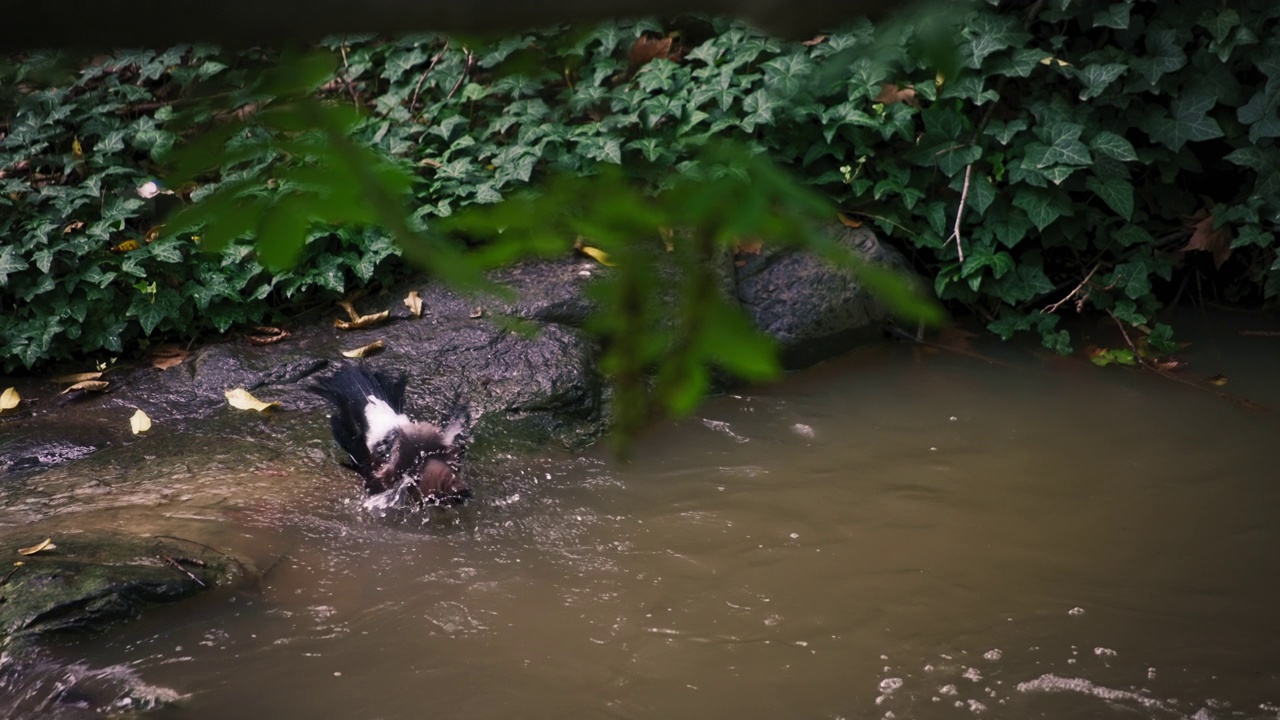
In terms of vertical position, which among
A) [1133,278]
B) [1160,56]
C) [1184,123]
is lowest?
[1133,278]

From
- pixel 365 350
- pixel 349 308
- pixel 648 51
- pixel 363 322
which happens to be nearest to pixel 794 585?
pixel 365 350

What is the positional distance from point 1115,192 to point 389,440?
4.02 meters

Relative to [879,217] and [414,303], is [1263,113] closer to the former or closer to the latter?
[879,217]

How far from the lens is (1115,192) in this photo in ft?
18.2

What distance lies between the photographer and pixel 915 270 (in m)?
6.14

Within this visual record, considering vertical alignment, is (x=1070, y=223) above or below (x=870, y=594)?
above

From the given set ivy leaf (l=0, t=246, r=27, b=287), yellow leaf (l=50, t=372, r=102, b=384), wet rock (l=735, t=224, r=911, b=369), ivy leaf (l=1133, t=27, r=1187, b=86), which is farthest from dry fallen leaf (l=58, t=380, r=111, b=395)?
ivy leaf (l=1133, t=27, r=1187, b=86)

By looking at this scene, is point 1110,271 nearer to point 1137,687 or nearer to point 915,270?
point 915,270

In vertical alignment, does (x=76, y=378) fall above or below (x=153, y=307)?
below

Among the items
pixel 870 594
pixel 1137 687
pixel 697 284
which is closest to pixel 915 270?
pixel 870 594

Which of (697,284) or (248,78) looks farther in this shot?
(697,284)

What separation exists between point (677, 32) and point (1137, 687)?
450cm

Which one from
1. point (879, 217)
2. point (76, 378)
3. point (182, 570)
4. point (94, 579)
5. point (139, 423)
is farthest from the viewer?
point (879, 217)

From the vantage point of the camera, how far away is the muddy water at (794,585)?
10.3 feet
